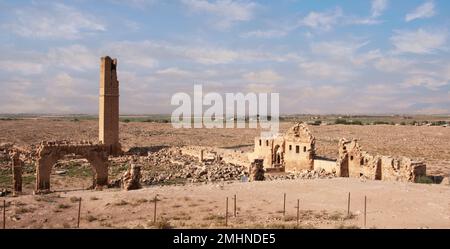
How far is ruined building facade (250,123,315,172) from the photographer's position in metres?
32.6

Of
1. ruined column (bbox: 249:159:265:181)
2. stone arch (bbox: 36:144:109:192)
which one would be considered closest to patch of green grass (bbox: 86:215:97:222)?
stone arch (bbox: 36:144:109:192)

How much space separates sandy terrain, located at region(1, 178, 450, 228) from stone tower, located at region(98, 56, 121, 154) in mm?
25674

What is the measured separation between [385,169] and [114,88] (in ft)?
93.1

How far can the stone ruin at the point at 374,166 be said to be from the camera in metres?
25.2

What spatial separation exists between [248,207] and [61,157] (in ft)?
43.9

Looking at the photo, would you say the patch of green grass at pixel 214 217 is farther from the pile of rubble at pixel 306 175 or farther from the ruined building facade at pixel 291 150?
the ruined building facade at pixel 291 150

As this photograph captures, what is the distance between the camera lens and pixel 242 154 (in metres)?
39.2

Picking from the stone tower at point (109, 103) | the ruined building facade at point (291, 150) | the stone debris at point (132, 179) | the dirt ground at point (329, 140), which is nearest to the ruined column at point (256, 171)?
the stone debris at point (132, 179)

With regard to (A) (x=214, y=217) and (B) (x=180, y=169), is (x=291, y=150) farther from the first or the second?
(A) (x=214, y=217)

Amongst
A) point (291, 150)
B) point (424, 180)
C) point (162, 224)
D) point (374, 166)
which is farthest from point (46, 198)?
point (291, 150)

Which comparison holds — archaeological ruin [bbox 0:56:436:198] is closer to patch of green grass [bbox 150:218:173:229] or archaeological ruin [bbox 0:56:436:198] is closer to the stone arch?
the stone arch

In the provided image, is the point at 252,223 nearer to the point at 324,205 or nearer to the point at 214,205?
the point at 214,205

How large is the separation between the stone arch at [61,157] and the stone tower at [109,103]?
1795cm
